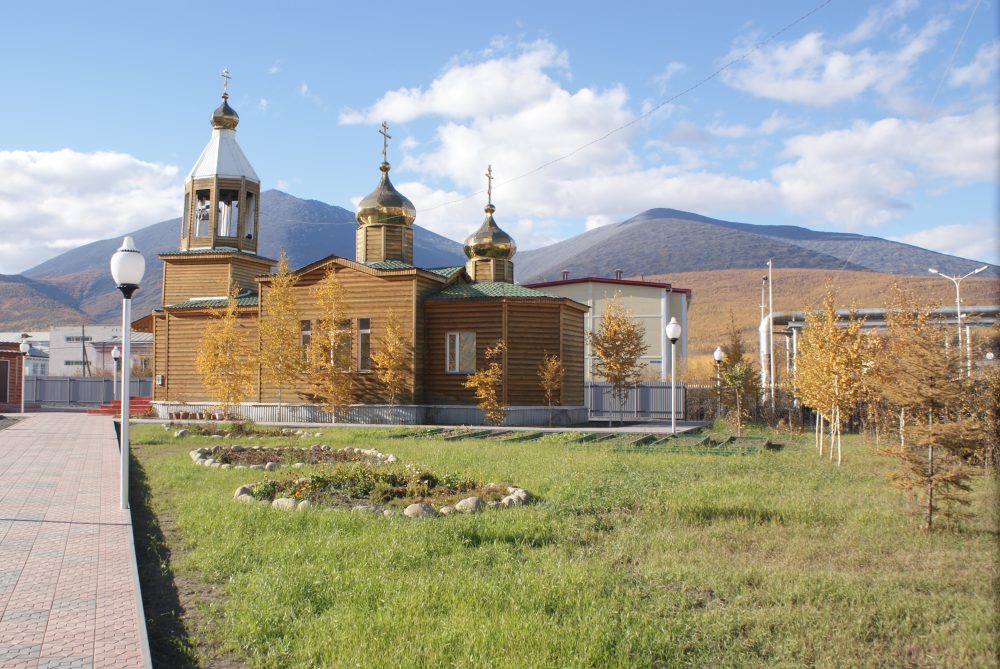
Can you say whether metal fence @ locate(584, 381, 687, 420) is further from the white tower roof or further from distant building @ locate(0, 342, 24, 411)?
distant building @ locate(0, 342, 24, 411)

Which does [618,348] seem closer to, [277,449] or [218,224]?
[277,449]

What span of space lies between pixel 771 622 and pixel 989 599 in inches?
69.4

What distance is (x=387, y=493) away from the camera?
10078 mm

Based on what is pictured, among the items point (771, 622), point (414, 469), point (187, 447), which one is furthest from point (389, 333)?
point (771, 622)

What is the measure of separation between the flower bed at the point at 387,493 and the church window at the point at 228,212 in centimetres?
2300

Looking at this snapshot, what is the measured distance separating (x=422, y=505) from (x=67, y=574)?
3709 mm

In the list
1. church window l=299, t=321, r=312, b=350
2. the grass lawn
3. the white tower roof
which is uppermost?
the white tower roof

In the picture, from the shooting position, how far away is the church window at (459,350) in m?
25.9

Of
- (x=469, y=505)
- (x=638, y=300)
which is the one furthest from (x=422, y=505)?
(x=638, y=300)

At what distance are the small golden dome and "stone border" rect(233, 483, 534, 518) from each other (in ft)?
84.1

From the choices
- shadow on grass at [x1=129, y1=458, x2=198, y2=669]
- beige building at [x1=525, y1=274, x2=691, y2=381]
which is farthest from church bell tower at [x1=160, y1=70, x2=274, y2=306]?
shadow on grass at [x1=129, y1=458, x2=198, y2=669]

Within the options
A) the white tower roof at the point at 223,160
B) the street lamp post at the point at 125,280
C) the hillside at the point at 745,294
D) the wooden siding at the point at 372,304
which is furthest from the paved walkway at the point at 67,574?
the hillside at the point at 745,294

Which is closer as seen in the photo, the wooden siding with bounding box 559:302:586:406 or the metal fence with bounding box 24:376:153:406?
the wooden siding with bounding box 559:302:586:406

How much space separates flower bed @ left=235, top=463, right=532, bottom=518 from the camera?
9.11 m
